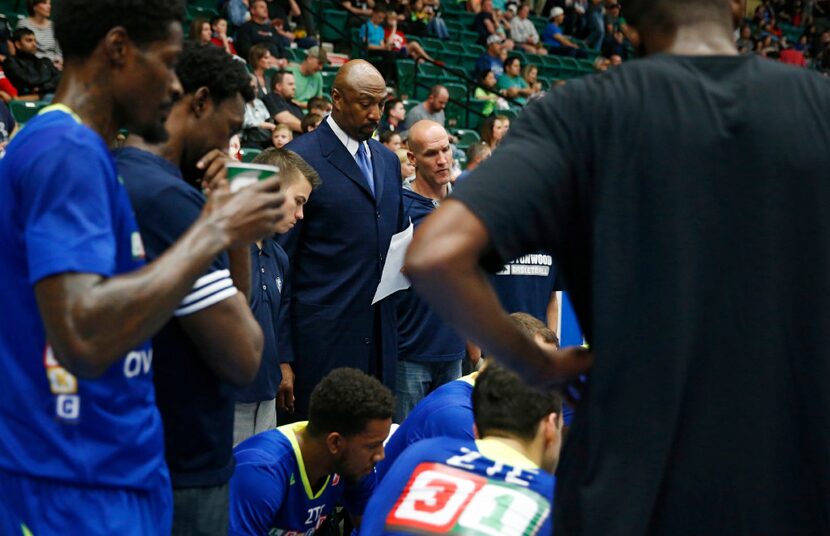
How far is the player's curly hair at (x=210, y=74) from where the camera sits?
101 inches

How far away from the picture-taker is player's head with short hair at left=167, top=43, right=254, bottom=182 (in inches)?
101

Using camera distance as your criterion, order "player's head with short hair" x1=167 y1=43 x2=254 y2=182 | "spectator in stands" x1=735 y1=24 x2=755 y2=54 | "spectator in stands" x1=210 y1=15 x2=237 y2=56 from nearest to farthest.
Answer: "player's head with short hair" x1=167 y1=43 x2=254 y2=182
"spectator in stands" x1=210 y1=15 x2=237 y2=56
"spectator in stands" x1=735 y1=24 x2=755 y2=54

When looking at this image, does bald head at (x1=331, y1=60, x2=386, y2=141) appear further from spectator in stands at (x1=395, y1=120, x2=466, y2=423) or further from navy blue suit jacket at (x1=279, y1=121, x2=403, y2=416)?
spectator in stands at (x1=395, y1=120, x2=466, y2=423)

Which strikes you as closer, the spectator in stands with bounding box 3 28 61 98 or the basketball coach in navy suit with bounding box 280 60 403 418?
the basketball coach in navy suit with bounding box 280 60 403 418

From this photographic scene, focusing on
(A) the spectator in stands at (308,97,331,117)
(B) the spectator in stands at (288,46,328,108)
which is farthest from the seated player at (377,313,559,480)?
(B) the spectator in stands at (288,46,328,108)

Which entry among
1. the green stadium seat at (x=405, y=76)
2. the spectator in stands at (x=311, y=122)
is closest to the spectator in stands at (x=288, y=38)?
the green stadium seat at (x=405, y=76)

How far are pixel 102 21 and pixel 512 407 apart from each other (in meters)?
Result: 1.36

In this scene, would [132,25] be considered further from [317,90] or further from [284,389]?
[317,90]

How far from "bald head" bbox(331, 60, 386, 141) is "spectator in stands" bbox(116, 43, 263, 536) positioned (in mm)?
2291

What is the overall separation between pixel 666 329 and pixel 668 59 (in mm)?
412

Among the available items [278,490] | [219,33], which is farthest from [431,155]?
[219,33]

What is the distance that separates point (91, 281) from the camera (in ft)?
5.77

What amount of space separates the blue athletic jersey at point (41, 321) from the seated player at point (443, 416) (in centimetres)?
172

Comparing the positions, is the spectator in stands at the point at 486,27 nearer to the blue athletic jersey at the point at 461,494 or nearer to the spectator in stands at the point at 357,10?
the spectator in stands at the point at 357,10
